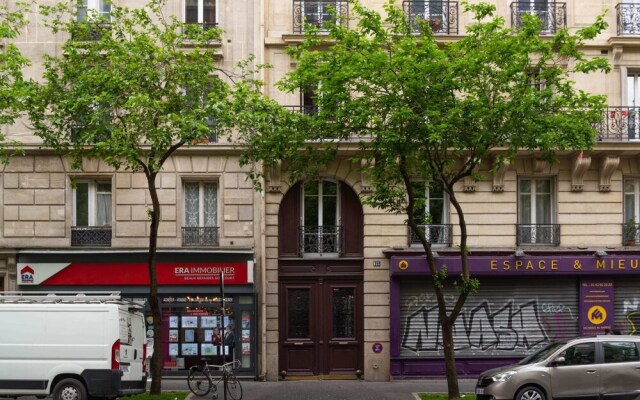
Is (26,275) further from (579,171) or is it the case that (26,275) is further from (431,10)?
(579,171)

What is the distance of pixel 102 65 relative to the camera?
70.0 feet

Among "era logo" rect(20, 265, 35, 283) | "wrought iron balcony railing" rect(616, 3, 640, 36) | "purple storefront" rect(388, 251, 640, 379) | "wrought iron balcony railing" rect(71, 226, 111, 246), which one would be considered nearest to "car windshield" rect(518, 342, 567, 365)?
"purple storefront" rect(388, 251, 640, 379)

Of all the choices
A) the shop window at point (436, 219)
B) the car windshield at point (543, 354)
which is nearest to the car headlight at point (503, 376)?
the car windshield at point (543, 354)

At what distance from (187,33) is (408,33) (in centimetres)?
514

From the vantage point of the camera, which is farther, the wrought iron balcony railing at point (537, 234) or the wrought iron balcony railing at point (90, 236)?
the wrought iron balcony railing at point (537, 234)

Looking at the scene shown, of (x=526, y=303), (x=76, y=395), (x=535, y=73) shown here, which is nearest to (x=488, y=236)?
(x=526, y=303)

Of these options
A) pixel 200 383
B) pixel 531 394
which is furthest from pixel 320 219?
pixel 531 394

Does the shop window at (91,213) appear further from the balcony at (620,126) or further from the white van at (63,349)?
→ the balcony at (620,126)

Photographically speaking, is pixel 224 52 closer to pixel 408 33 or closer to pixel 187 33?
pixel 187 33

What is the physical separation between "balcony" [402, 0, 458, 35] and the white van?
1231 centimetres

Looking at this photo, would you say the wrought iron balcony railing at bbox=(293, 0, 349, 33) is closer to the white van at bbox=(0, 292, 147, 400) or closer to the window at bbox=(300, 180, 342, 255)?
the window at bbox=(300, 180, 342, 255)

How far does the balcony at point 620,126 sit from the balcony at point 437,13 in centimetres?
479

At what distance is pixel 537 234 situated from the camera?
27.2 m

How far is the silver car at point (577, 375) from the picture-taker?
1967 centimetres
